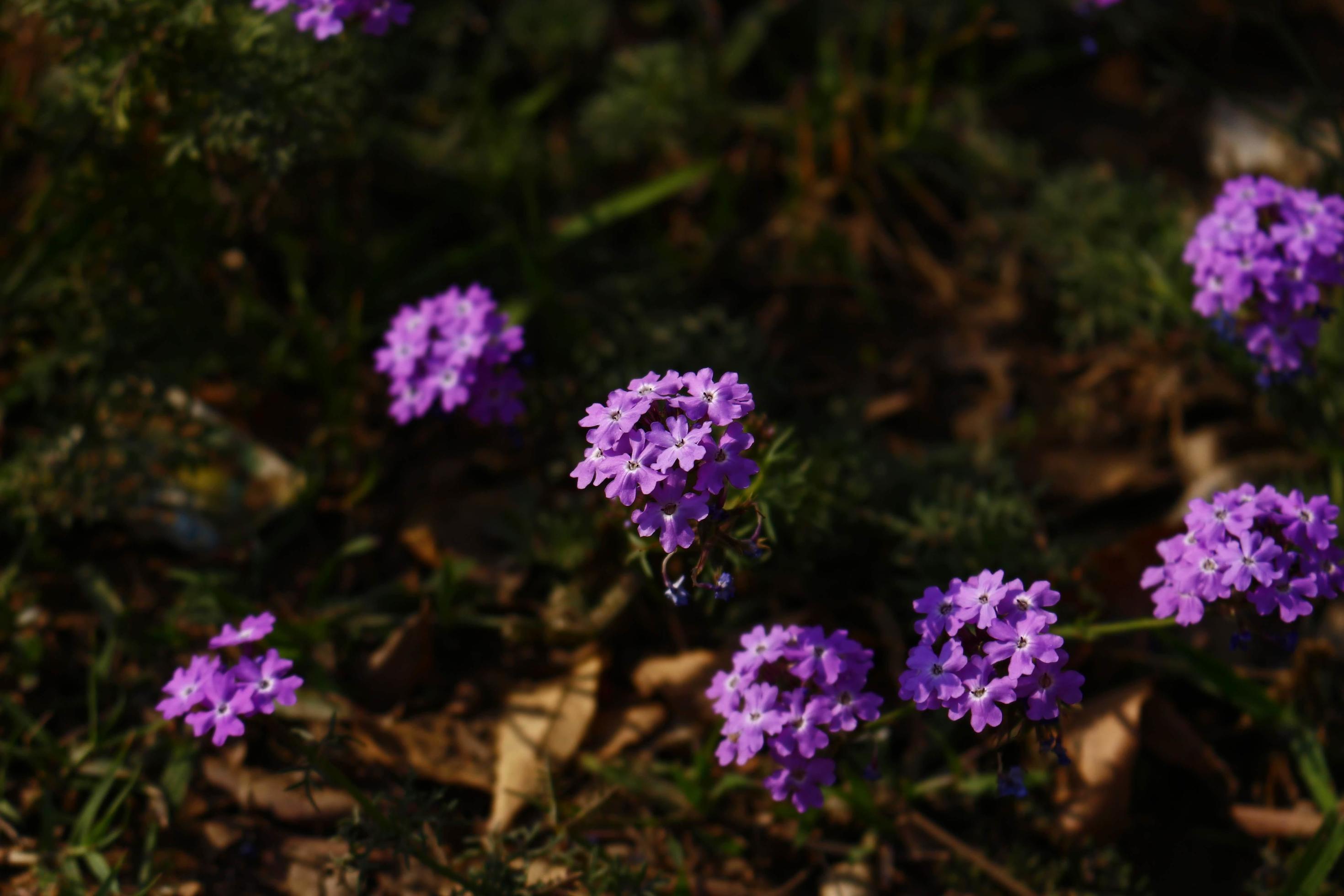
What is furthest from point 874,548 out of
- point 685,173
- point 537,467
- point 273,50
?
point 273,50

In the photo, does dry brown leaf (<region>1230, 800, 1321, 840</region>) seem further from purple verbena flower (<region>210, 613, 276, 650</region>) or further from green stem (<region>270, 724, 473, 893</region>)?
purple verbena flower (<region>210, 613, 276, 650</region>)

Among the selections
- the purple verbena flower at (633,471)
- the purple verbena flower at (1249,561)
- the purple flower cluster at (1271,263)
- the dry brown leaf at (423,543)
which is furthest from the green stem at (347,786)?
the purple flower cluster at (1271,263)

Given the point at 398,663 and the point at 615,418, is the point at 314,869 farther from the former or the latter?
the point at 615,418

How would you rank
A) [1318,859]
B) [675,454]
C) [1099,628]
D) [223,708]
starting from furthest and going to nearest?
[1318,859]
[1099,628]
[223,708]
[675,454]

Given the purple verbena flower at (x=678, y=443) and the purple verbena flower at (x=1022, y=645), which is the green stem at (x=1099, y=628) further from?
the purple verbena flower at (x=678, y=443)

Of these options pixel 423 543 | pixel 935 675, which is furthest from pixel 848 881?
pixel 423 543

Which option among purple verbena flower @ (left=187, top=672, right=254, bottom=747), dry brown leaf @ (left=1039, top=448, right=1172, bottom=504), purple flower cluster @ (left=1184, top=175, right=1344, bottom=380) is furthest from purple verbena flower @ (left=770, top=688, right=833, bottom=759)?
dry brown leaf @ (left=1039, top=448, right=1172, bottom=504)
